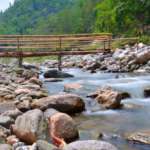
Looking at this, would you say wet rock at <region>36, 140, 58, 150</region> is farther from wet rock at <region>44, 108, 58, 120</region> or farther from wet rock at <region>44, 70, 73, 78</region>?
wet rock at <region>44, 70, 73, 78</region>

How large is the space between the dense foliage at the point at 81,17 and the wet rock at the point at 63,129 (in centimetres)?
3338

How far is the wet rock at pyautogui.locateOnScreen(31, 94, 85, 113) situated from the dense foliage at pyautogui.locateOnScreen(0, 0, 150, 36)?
31054 mm

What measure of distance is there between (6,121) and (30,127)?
88cm

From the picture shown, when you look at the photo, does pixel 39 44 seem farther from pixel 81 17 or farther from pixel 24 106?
pixel 81 17

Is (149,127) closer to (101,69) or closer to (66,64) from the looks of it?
(101,69)

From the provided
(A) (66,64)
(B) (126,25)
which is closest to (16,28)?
(B) (126,25)

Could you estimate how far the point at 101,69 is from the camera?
24.5 metres

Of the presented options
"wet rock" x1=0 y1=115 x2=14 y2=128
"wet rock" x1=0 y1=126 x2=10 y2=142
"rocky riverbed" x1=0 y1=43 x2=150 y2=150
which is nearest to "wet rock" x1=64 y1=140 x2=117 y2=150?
"rocky riverbed" x1=0 y1=43 x2=150 y2=150

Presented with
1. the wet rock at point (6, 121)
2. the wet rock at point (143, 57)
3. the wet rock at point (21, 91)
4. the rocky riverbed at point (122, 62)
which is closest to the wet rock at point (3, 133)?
the wet rock at point (6, 121)

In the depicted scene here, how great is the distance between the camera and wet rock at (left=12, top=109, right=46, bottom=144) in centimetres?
846

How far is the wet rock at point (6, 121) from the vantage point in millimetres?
9205

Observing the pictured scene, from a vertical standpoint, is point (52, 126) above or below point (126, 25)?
below

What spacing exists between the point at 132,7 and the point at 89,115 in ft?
106

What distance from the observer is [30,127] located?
8656 mm
